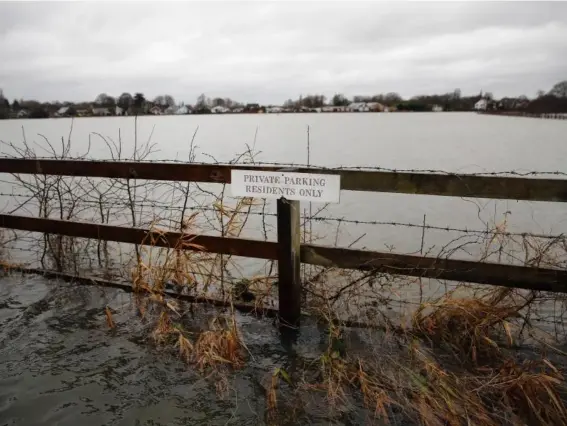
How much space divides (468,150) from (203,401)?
33.9 m

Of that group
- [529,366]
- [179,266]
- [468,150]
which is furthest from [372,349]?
[468,150]

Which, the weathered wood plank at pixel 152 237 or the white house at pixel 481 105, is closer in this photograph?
the weathered wood plank at pixel 152 237

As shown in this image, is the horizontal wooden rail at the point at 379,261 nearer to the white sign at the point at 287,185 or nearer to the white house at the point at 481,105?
the white sign at the point at 287,185

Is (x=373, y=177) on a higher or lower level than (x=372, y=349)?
higher

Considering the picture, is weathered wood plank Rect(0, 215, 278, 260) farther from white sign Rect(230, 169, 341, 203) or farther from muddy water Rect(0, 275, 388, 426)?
muddy water Rect(0, 275, 388, 426)

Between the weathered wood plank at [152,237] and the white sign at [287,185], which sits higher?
the white sign at [287,185]

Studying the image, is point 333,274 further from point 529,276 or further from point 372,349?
point 529,276

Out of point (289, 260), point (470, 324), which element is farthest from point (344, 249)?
point (470, 324)

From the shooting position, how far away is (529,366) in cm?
352

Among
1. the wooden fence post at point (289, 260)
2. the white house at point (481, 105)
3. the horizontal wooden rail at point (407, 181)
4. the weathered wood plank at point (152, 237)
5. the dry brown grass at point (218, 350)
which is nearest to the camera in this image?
the horizontal wooden rail at point (407, 181)

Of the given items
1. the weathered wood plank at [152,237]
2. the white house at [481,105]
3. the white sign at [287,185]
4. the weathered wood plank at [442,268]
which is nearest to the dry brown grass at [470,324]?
the weathered wood plank at [442,268]

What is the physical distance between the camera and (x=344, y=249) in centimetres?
402

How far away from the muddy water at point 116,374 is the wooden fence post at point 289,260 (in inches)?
9.0

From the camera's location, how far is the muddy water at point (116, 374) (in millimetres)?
3143
